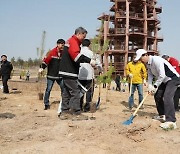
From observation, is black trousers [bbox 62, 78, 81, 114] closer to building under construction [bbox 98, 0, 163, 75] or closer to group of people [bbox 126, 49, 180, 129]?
group of people [bbox 126, 49, 180, 129]

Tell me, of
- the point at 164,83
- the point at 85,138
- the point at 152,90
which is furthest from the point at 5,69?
the point at 85,138

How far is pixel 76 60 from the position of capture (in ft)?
18.4

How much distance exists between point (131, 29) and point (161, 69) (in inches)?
1878

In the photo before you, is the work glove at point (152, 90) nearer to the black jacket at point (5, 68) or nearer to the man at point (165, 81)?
the man at point (165, 81)

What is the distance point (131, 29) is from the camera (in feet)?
171

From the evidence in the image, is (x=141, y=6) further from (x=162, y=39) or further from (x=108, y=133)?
(x=108, y=133)

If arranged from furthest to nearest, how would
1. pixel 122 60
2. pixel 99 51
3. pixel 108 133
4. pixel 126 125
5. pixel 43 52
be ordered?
pixel 122 60 → pixel 43 52 → pixel 99 51 → pixel 126 125 → pixel 108 133

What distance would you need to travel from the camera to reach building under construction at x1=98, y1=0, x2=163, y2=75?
50.2 meters

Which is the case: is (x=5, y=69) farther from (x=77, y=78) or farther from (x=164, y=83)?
(x=164, y=83)

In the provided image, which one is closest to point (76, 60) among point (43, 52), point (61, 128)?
point (61, 128)

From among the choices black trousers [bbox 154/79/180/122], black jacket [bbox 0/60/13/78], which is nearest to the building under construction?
black jacket [bbox 0/60/13/78]

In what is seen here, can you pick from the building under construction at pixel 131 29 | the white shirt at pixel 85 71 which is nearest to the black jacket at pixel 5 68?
the white shirt at pixel 85 71

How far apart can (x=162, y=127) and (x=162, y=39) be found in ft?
168

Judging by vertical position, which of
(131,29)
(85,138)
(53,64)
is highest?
(131,29)
